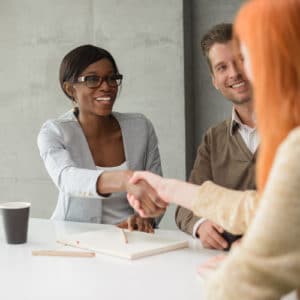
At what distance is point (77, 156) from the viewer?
2379 mm

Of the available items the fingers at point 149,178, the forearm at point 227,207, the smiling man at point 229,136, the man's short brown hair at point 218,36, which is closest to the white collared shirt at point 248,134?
the smiling man at point 229,136

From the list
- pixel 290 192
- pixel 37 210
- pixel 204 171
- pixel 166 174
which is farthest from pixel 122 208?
pixel 37 210

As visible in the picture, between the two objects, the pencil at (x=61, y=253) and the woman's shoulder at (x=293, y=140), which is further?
the pencil at (x=61, y=253)

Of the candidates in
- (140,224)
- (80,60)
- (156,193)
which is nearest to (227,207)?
(156,193)

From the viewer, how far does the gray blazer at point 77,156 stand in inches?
86.3

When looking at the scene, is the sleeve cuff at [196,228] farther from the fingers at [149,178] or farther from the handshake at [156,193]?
the fingers at [149,178]

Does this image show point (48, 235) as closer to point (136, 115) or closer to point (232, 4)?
point (136, 115)

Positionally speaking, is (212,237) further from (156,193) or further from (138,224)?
(138,224)

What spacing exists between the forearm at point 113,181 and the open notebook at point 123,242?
15 cm

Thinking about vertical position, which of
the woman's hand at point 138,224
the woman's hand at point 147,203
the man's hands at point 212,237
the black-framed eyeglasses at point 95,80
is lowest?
the woman's hand at point 138,224

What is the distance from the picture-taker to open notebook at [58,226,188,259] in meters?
1.63

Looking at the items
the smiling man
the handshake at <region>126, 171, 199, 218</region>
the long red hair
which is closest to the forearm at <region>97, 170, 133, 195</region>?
the handshake at <region>126, 171, 199, 218</region>

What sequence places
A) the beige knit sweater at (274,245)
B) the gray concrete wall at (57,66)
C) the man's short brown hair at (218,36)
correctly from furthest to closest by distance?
the gray concrete wall at (57,66) < the man's short brown hair at (218,36) < the beige knit sweater at (274,245)

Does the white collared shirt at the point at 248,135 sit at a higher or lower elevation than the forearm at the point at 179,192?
higher
